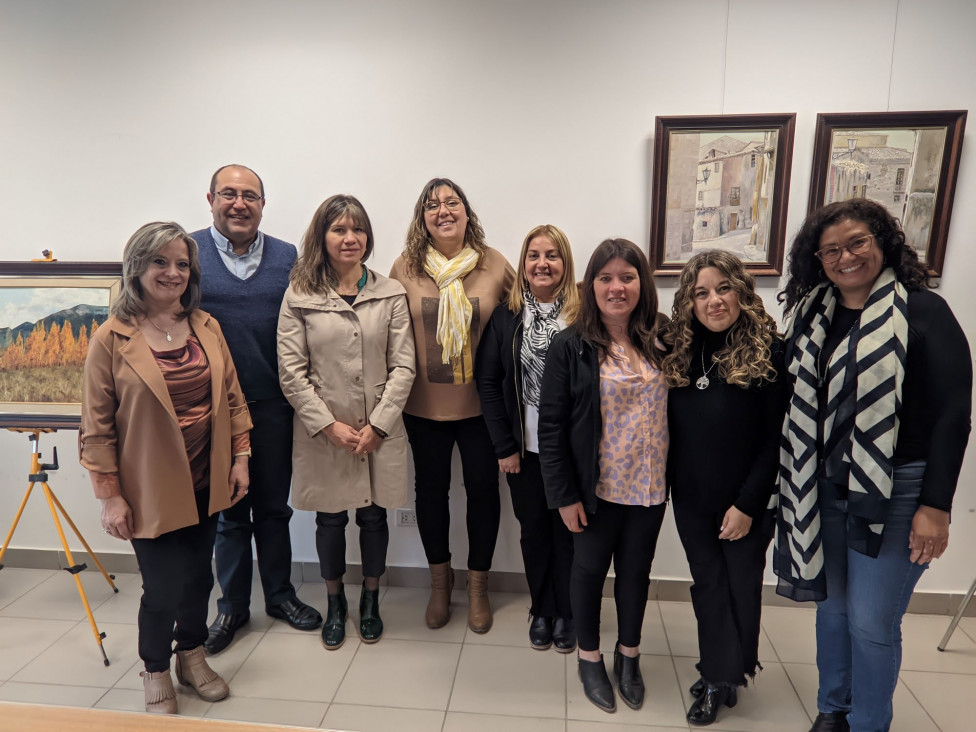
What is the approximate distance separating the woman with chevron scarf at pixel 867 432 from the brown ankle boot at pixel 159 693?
6.47 ft

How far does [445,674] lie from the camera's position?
6.84 feet

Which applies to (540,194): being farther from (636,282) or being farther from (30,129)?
(30,129)

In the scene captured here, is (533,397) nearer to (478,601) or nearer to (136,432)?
(478,601)

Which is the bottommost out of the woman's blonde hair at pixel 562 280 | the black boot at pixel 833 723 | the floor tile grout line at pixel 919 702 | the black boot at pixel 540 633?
the floor tile grout line at pixel 919 702

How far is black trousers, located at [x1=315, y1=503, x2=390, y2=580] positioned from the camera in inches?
87.1

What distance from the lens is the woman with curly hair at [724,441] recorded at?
162 cm

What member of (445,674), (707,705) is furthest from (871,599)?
(445,674)

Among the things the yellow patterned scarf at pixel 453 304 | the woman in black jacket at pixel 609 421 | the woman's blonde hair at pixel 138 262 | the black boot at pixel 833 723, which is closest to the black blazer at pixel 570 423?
the woman in black jacket at pixel 609 421

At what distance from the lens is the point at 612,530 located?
182 cm

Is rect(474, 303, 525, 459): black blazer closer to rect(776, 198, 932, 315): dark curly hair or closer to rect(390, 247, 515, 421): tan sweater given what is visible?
rect(390, 247, 515, 421): tan sweater

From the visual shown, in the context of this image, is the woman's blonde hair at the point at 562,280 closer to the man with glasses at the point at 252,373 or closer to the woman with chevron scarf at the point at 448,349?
the woman with chevron scarf at the point at 448,349

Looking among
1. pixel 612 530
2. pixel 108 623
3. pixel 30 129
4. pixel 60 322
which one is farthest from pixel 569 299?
pixel 30 129

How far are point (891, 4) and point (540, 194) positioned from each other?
149cm

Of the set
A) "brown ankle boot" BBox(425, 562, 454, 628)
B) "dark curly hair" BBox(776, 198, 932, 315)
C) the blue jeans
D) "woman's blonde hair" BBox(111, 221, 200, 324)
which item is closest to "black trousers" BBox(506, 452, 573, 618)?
"brown ankle boot" BBox(425, 562, 454, 628)
